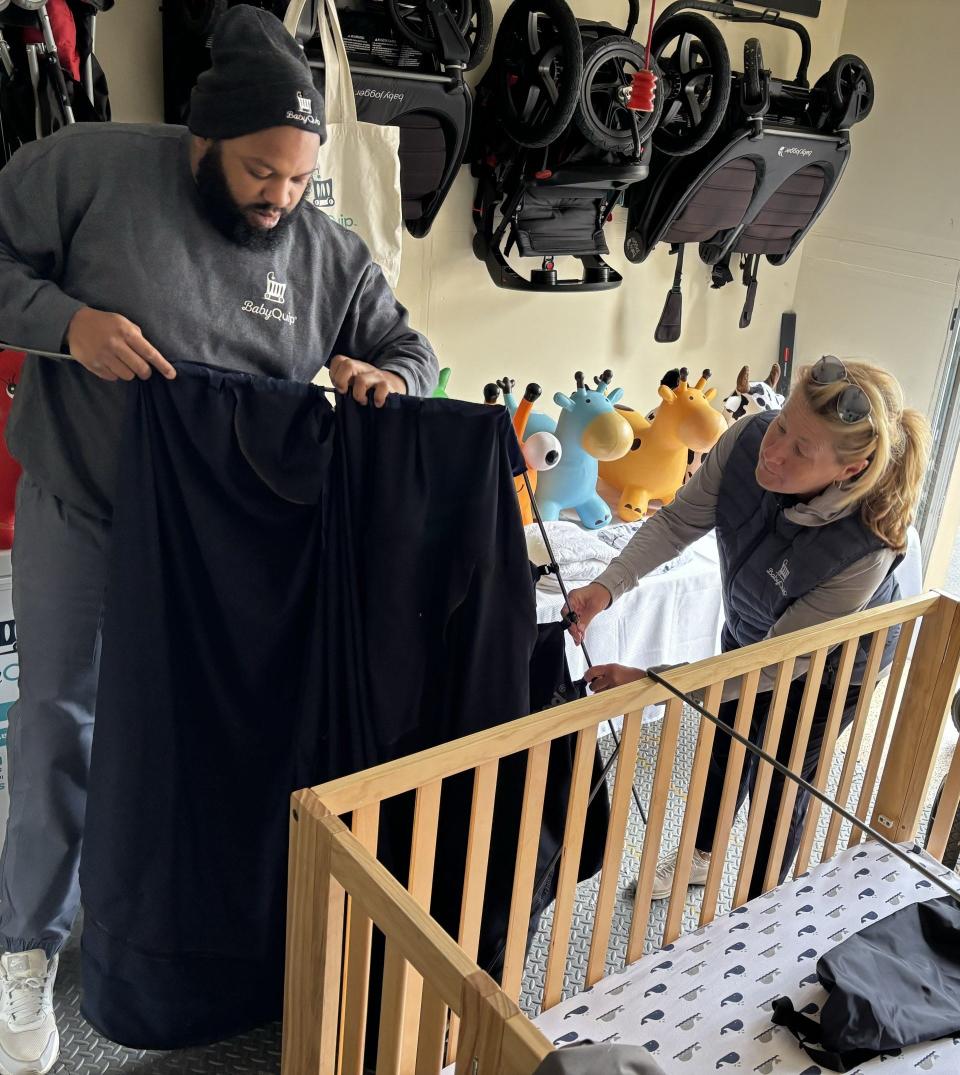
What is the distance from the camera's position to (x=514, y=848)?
1521 millimetres

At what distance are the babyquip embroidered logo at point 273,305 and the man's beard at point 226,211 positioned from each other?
50 mm

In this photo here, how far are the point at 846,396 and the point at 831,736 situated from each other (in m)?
0.57

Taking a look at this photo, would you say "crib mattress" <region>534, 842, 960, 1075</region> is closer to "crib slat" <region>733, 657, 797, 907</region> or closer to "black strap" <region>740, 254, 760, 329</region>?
"crib slat" <region>733, 657, 797, 907</region>

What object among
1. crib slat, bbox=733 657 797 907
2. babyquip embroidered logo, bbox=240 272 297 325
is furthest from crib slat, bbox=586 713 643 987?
babyquip embroidered logo, bbox=240 272 297 325

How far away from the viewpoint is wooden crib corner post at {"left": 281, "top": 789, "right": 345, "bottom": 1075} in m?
1.07

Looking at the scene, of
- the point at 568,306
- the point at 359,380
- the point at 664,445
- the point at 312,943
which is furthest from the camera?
the point at 568,306

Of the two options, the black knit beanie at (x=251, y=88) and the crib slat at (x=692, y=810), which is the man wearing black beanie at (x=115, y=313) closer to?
the black knit beanie at (x=251, y=88)

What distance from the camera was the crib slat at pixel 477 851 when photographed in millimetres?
1273

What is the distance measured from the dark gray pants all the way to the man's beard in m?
0.45

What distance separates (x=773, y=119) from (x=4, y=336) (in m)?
2.01

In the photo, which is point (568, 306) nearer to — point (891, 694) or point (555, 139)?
point (555, 139)

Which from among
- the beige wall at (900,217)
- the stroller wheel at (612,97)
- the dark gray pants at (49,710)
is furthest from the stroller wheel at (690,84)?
the dark gray pants at (49,710)

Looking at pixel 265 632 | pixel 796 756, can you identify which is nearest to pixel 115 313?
pixel 265 632

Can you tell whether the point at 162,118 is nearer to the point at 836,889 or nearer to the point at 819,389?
the point at 819,389
